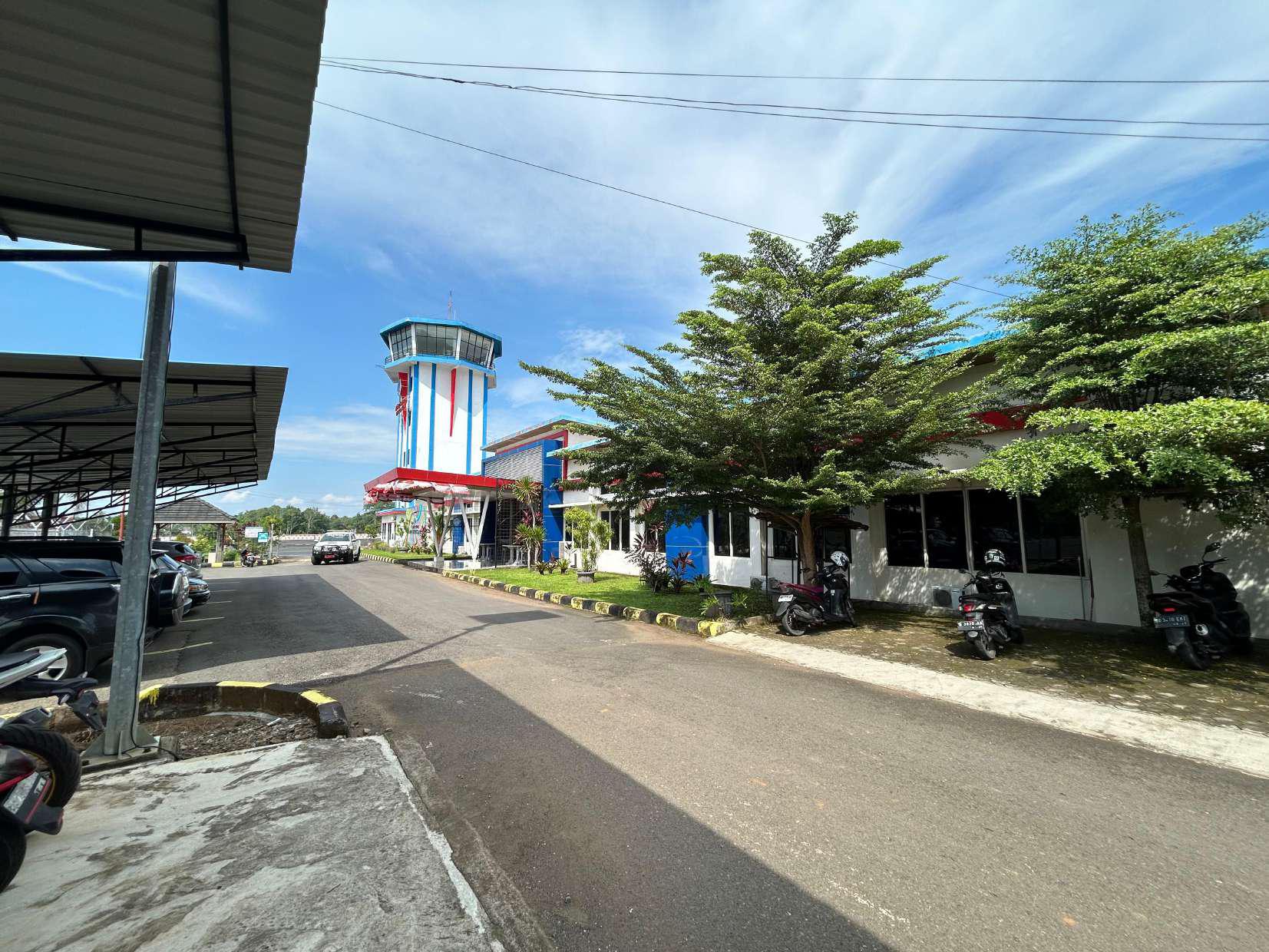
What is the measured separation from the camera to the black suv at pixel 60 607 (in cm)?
544

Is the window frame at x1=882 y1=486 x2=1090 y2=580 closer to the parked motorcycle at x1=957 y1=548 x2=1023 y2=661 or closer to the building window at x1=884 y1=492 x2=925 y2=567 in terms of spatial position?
the building window at x1=884 y1=492 x2=925 y2=567

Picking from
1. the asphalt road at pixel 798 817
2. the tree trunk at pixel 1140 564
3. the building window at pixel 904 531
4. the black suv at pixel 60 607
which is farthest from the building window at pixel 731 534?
the black suv at pixel 60 607

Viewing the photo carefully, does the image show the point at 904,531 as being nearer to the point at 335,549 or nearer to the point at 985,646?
the point at 985,646

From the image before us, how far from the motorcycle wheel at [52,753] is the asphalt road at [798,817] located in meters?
1.71

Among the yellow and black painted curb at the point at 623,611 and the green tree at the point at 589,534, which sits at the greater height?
the green tree at the point at 589,534

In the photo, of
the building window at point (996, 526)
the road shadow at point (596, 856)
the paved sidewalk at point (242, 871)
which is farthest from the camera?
the building window at point (996, 526)

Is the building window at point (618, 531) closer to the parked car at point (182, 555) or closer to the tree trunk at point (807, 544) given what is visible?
the tree trunk at point (807, 544)

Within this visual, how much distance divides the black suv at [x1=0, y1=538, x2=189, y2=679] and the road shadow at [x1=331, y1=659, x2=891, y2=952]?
4172 millimetres

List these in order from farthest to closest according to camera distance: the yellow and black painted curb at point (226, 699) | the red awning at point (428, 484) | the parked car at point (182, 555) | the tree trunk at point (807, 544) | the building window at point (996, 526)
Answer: the red awning at point (428, 484)
the parked car at point (182, 555)
the building window at point (996, 526)
the tree trunk at point (807, 544)
the yellow and black painted curb at point (226, 699)

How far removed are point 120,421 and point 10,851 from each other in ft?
31.9

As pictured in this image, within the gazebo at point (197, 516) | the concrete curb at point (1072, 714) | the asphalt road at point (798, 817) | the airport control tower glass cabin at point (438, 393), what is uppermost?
the airport control tower glass cabin at point (438, 393)

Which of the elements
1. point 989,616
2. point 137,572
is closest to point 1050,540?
point 989,616

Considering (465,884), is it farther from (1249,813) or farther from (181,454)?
(181,454)

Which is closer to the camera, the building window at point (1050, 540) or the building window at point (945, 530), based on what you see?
the building window at point (1050, 540)
